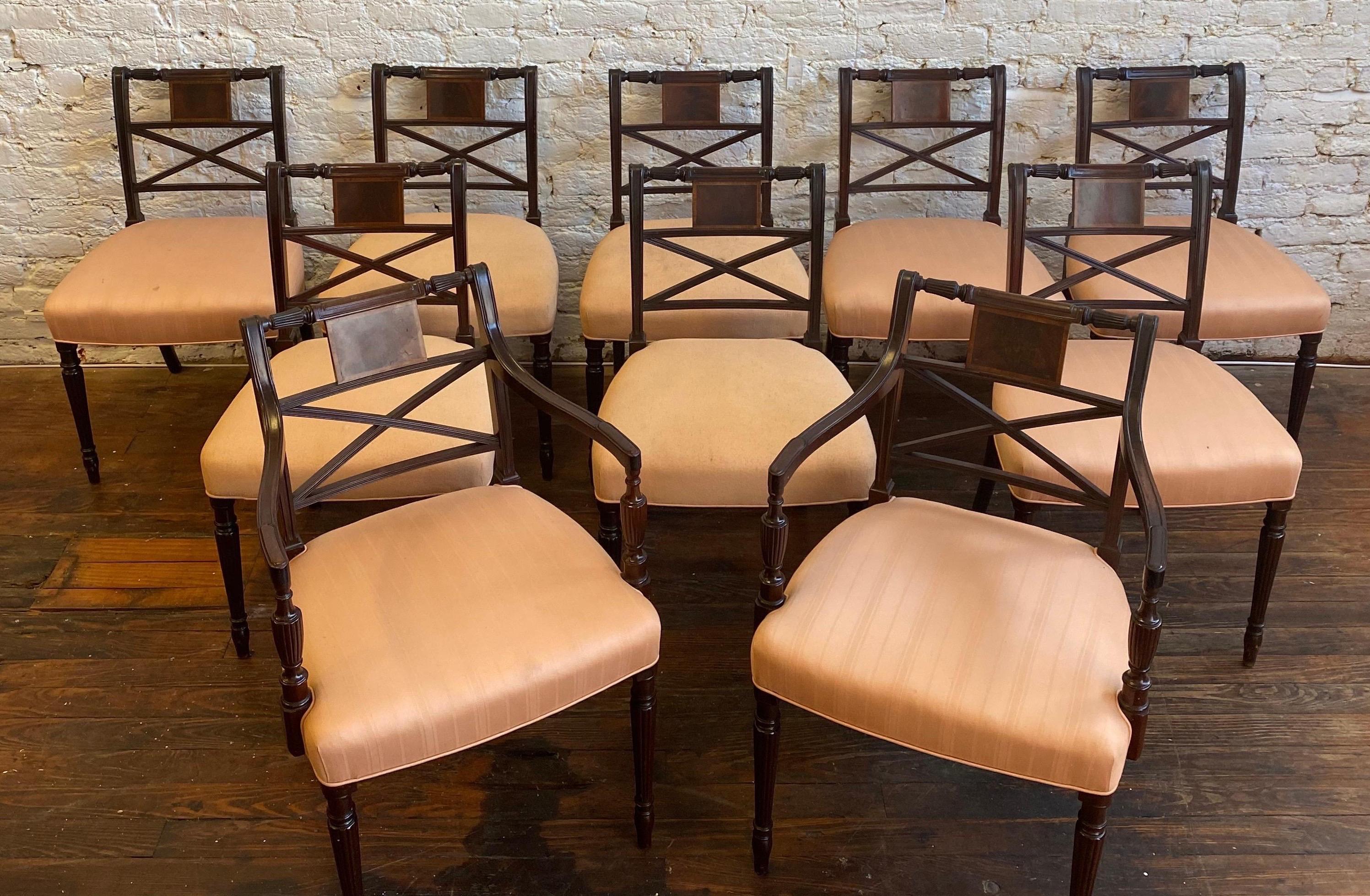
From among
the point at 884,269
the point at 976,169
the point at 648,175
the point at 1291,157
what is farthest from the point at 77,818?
the point at 1291,157

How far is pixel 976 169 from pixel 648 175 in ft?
4.06

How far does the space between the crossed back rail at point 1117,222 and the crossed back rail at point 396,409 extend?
0.96m

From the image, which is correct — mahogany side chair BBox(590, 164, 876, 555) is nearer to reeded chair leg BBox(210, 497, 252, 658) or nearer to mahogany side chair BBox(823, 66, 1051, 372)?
mahogany side chair BBox(823, 66, 1051, 372)

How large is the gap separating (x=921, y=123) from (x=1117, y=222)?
0.78 metres

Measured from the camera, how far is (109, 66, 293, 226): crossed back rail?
307 centimetres

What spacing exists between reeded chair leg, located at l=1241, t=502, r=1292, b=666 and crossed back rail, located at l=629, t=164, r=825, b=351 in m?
0.96

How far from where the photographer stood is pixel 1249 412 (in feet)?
7.52

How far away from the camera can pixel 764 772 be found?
6.21 feet

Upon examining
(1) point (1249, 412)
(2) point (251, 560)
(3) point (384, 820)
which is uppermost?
(1) point (1249, 412)

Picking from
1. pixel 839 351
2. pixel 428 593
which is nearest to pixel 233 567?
pixel 428 593

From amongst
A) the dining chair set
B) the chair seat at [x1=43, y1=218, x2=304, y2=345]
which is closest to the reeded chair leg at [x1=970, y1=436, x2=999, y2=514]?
the dining chair set

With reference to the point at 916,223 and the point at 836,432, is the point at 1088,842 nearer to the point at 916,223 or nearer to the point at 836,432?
the point at 836,432

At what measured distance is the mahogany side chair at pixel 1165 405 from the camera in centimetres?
218

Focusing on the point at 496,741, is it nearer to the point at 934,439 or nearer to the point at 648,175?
the point at 934,439
